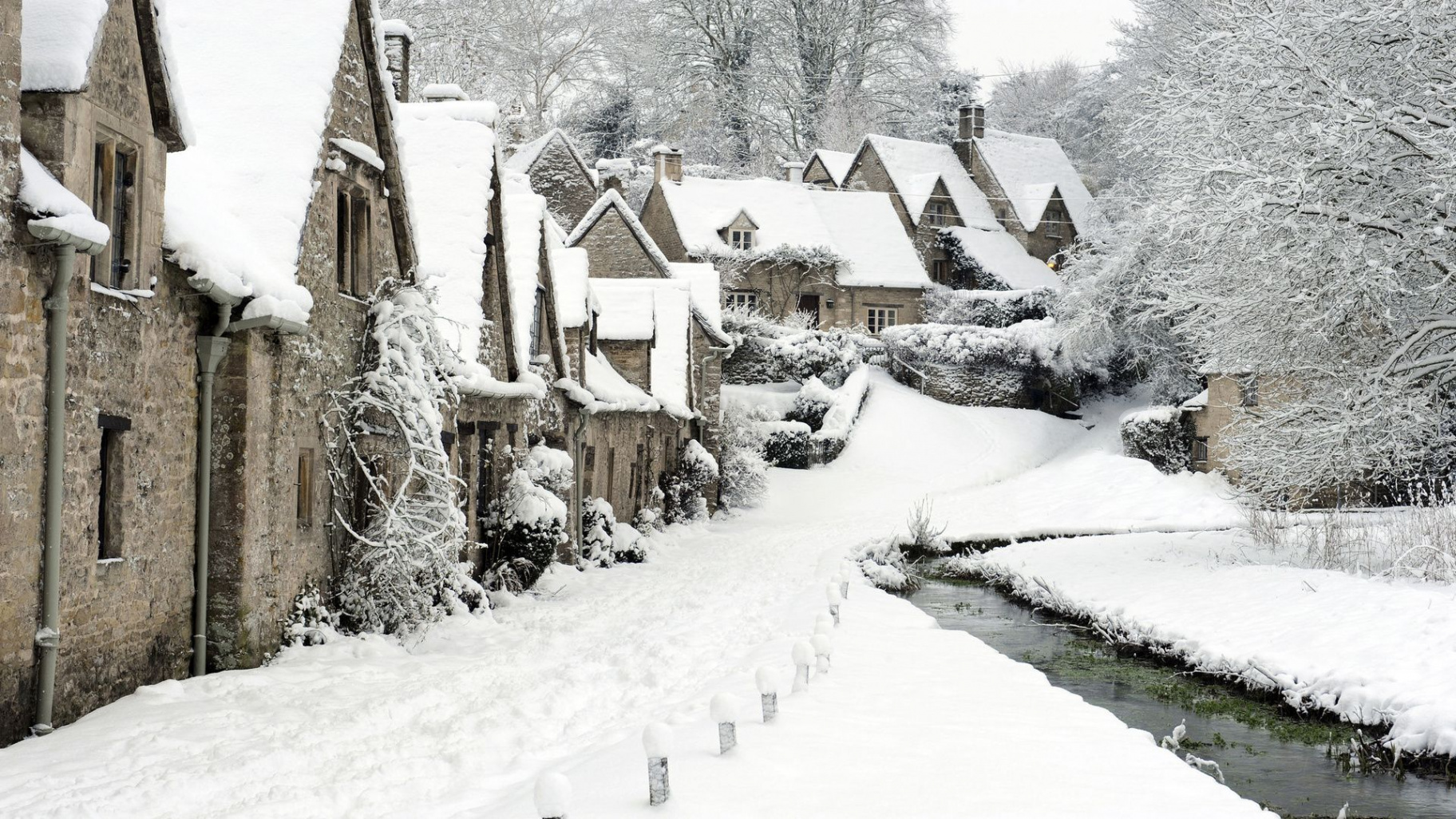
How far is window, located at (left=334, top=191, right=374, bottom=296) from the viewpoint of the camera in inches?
521

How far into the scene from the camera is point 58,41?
861 cm

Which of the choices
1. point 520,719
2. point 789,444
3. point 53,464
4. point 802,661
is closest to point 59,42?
point 53,464

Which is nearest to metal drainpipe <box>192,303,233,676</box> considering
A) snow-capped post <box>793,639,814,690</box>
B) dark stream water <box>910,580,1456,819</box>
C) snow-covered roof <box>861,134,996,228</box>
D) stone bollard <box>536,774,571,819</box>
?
snow-capped post <box>793,639,814,690</box>

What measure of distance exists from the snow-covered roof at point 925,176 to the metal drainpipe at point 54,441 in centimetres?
4668

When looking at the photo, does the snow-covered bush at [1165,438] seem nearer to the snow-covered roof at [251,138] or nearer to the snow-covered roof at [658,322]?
the snow-covered roof at [658,322]

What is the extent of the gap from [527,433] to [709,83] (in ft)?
145

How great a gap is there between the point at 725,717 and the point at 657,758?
3.31ft

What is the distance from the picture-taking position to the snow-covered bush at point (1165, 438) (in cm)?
3616

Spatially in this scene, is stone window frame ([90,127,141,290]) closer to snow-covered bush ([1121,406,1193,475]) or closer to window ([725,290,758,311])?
snow-covered bush ([1121,406,1193,475])

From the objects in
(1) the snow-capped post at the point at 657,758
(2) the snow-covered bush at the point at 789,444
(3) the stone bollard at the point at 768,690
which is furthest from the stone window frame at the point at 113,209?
(2) the snow-covered bush at the point at 789,444

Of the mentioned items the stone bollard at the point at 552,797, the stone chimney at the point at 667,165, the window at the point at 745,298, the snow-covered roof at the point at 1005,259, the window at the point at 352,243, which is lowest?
the stone bollard at the point at 552,797

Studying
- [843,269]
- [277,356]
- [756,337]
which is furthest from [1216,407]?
[277,356]

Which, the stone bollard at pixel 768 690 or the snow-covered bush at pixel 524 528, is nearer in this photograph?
the stone bollard at pixel 768 690

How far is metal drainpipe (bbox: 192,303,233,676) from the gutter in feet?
6.72
